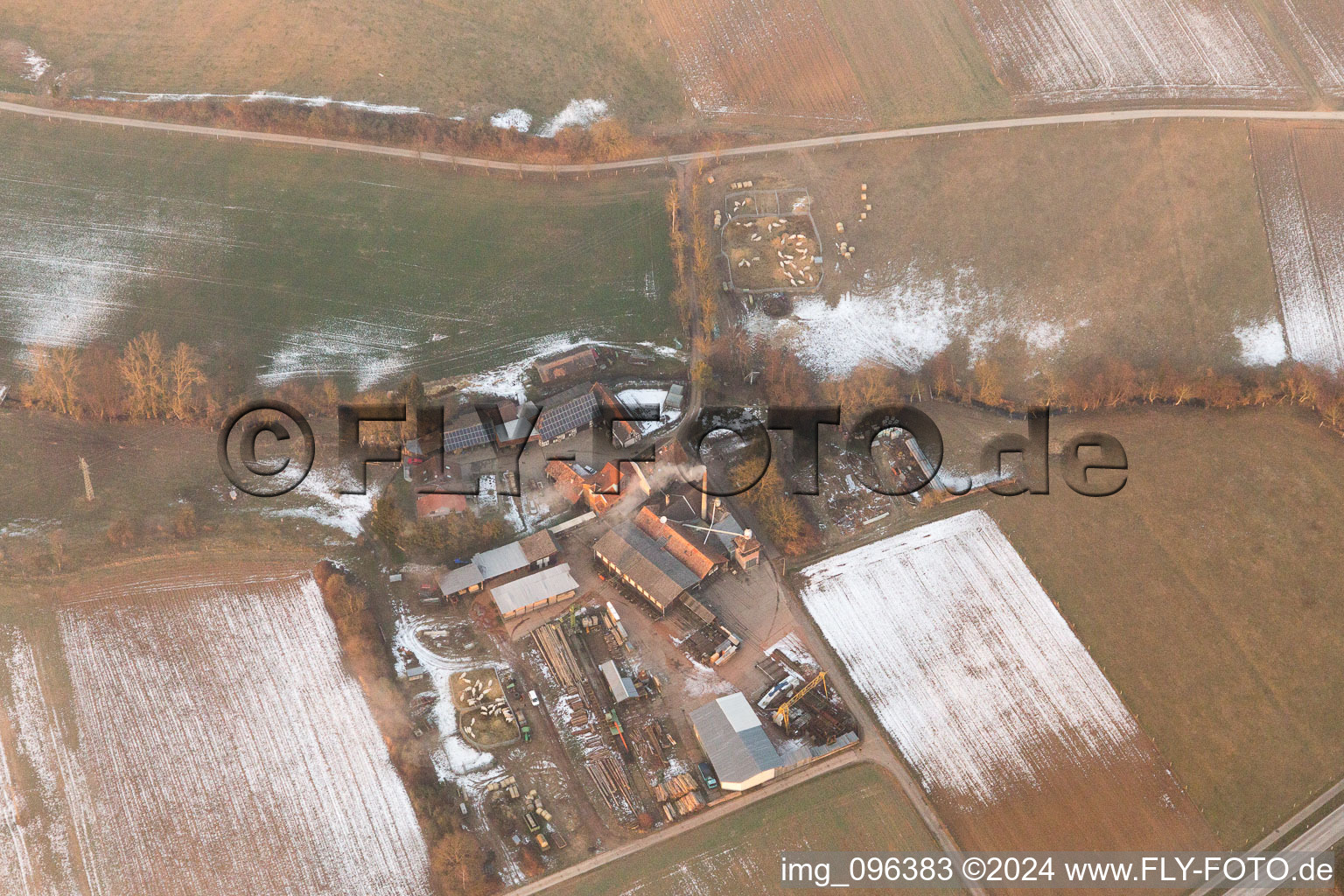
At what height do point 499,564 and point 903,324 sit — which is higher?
point 903,324

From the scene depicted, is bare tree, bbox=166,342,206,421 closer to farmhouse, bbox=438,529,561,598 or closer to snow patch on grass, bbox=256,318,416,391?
snow patch on grass, bbox=256,318,416,391

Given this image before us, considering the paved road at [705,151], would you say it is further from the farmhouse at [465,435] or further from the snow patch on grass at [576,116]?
the farmhouse at [465,435]

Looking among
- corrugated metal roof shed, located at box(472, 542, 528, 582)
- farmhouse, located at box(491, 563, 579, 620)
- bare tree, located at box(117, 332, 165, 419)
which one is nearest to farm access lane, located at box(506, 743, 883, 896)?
farmhouse, located at box(491, 563, 579, 620)

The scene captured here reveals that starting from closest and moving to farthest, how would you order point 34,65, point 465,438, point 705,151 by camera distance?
point 465,438 < point 705,151 < point 34,65

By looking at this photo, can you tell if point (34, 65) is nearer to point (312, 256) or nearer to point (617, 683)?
point (312, 256)

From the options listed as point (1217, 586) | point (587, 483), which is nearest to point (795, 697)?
point (587, 483)

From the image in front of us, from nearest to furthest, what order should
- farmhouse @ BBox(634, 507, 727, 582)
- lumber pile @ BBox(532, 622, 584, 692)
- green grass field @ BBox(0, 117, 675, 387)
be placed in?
lumber pile @ BBox(532, 622, 584, 692) → farmhouse @ BBox(634, 507, 727, 582) → green grass field @ BBox(0, 117, 675, 387)

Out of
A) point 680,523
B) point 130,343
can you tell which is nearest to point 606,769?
point 680,523
